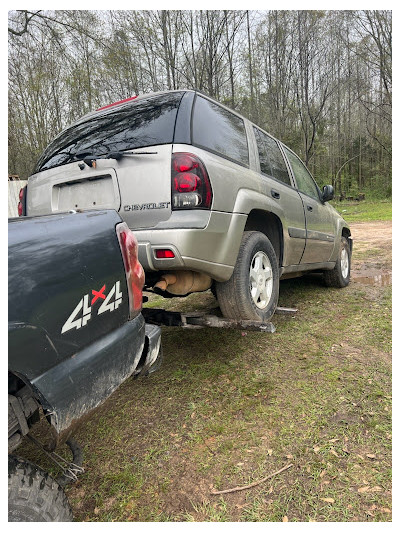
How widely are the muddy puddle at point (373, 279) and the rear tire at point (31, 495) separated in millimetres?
4817

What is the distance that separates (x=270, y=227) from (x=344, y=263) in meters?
2.53

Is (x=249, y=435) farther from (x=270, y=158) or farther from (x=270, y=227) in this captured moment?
(x=270, y=158)

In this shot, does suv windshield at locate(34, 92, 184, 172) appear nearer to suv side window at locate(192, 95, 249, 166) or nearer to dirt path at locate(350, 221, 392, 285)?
suv side window at locate(192, 95, 249, 166)

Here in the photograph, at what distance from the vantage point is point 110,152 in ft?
7.49

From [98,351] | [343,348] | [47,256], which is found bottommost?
[343,348]

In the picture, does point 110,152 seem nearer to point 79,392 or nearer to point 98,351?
point 98,351

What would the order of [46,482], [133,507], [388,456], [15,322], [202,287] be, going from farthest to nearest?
[202,287] < [388,456] < [133,507] < [46,482] < [15,322]

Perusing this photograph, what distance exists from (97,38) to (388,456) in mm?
10485

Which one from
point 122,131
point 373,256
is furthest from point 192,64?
point 122,131

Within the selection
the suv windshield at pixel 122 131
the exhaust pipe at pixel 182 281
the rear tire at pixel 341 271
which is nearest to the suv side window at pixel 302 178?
the rear tire at pixel 341 271

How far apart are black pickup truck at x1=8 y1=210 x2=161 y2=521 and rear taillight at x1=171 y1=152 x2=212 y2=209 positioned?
2.35ft

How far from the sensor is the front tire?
246 cm

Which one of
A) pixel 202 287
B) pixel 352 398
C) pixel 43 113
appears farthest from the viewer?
pixel 43 113

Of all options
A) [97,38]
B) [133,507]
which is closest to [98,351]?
[133,507]
